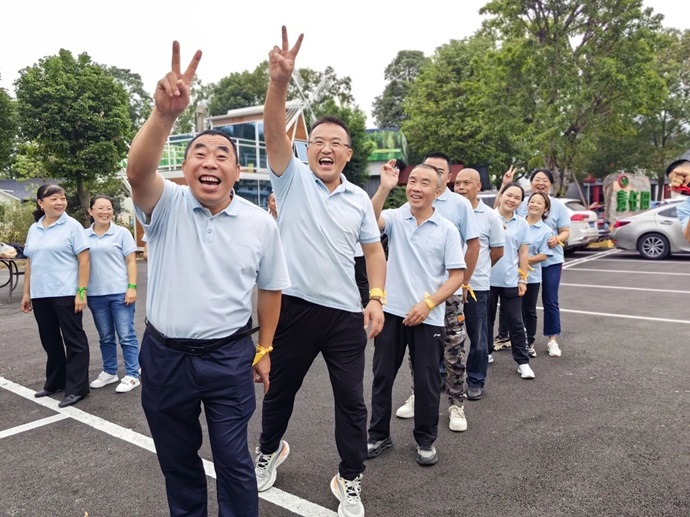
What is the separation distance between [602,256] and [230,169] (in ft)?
48.1

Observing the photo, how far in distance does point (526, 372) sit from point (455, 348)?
1439mm

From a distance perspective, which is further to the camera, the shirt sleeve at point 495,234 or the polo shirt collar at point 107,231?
the polo shirt collar at point 107,231

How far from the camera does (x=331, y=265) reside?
2773 mm

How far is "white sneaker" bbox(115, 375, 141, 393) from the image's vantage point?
464cm

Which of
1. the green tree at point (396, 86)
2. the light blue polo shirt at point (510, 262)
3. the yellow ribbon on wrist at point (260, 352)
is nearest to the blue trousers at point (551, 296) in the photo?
the light blue polo shirt at point (510, 262)

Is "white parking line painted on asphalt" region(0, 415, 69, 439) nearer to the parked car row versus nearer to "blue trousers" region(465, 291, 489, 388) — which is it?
"blue trousers" region(465, 291, 489, 388)

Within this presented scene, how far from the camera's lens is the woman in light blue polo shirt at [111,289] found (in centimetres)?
470

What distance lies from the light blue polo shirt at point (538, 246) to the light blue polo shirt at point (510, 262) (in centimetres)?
38

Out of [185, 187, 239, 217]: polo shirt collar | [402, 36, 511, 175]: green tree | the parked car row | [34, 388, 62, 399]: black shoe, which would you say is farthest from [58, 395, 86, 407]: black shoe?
[402, 36, 511, 175]: green tree

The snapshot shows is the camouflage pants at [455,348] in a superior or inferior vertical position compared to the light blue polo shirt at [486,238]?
inferior

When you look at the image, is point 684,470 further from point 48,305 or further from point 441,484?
point 48,305

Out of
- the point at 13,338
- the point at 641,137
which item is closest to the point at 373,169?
the point at 641,137

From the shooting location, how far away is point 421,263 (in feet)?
11.1

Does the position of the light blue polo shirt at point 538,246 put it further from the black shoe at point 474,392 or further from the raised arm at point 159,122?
the raised arm at point 159,122
